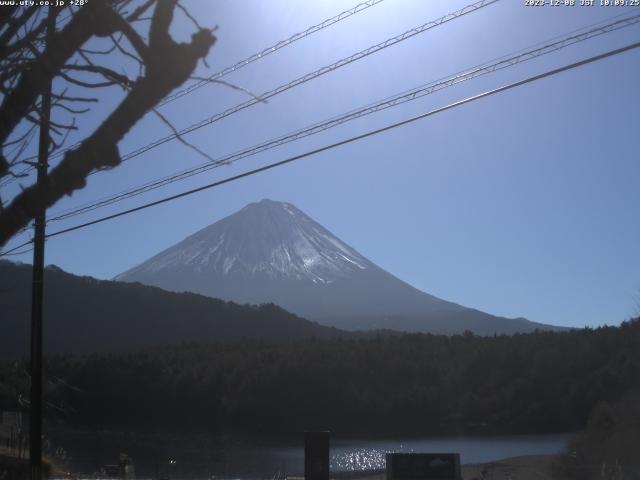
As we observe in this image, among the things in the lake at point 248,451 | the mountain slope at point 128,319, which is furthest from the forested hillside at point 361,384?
the mountain slope at point 128,319

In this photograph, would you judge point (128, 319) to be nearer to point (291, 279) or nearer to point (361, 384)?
point (361, 384)

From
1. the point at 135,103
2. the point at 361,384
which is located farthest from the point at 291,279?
the point at 135,103

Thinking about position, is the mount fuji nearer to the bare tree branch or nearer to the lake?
the lake

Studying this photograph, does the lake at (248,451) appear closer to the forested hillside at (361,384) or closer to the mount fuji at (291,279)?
the forested hillside at (361,384)

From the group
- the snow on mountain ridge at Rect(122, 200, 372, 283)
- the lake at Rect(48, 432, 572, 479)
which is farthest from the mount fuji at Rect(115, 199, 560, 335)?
the lake at Rect(48, 432, 572, 479)

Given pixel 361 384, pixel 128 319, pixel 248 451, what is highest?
pixel 128 319

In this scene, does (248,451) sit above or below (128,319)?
below
